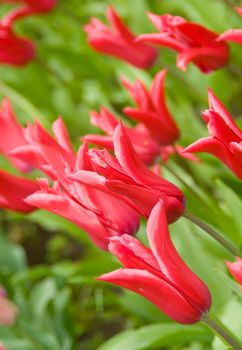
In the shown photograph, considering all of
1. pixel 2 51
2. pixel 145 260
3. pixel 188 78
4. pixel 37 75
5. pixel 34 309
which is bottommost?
pixel 34 309

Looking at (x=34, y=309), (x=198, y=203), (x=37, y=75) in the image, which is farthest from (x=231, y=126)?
(x=37, y=75)

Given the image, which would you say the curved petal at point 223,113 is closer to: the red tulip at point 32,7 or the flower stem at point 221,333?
the flower stem at point 221,333

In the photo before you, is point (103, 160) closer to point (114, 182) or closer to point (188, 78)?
point (114, 182)

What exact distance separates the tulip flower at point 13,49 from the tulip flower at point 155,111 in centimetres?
37

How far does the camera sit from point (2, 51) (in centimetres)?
125

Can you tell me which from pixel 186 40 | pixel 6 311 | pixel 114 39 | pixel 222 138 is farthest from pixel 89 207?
pixel 6 311

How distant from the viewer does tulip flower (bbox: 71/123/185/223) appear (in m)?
0.60

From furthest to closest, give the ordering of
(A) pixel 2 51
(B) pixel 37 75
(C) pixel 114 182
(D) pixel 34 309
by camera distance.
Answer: (B) pixel 37 75 → (D) pixel 34 309 → (A) pixel 2 51 → (C) pixel 114 182

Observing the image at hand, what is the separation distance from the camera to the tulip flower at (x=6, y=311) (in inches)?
48.2

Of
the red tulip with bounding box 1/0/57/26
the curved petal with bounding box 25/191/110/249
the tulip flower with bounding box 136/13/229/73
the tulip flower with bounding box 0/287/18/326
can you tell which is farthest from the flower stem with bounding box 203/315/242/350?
the red tulip with bounding box 1/0/57/26

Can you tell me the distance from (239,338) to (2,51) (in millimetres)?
641

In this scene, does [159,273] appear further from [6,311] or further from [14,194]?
[6,311]

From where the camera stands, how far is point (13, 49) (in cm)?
126

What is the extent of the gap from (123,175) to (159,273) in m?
0.08
